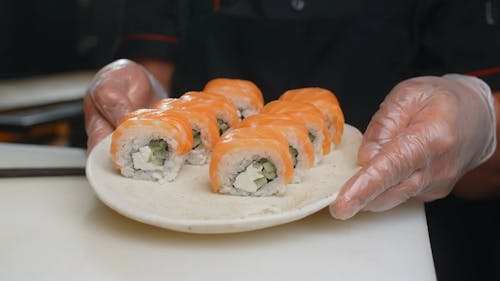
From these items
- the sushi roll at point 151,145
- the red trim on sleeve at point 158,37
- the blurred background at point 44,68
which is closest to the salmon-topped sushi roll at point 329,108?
the sushi roll at point 151,145

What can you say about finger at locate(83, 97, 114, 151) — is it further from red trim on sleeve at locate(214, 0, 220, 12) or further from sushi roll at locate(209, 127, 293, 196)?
red trim on sleeve at locate(214, 0, 220, 12)

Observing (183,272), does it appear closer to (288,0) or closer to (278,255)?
(278,255)

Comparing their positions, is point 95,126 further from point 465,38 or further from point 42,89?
point 42,89

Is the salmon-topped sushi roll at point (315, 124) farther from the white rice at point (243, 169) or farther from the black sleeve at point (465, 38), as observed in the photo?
the black sleeve at point (465, 38)

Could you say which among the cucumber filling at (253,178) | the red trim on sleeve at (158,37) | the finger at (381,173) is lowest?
the cucumber filling at (253,178)

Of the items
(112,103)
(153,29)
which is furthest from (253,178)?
(153,29)

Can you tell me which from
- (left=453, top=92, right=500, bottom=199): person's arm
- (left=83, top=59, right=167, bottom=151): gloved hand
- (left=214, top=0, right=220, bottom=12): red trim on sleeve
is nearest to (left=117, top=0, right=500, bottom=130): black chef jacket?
(left=214, top=0, right=220, bottom=12): red trim on sleeve

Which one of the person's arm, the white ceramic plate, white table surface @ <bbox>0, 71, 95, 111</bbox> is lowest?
white table surface @ <bbox>0, 71, 95, 111</bbox>
